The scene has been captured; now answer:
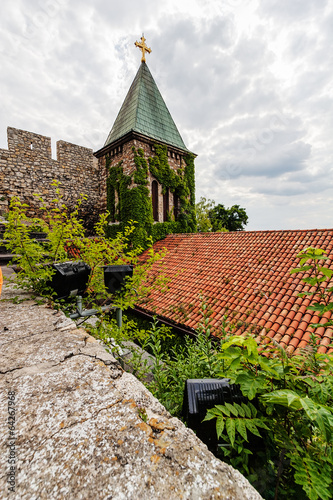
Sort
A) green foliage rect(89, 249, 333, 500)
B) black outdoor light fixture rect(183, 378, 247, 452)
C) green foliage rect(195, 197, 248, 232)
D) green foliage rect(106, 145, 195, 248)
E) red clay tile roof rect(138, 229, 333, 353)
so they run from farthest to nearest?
green foliage rect(195, 197, 248, 232), green foliage rect(106, 145, 195, 248), red clay tile roof rect(138, 229, 333, 353), black outdoor light fixture rect(183, 378, 247, 452), green foliage rect(89, 249, 333, 500)

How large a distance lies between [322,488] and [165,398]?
1.25 meters

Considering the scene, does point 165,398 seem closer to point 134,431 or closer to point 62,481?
point 134,431

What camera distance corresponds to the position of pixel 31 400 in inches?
38.4

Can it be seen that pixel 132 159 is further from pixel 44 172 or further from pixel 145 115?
pixel 44 172

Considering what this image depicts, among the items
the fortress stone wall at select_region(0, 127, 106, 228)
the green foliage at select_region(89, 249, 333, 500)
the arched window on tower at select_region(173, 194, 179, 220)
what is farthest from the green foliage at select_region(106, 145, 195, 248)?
the green foliage at select_region(89, 249, 333, 500)

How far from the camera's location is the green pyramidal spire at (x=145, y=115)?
10396 mm

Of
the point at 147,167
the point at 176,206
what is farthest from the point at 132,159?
the point at 176,206

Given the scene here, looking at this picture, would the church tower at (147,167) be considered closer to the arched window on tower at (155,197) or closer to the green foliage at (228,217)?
the arched window on tower at (155,197)

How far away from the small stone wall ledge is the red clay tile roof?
98.8 inches

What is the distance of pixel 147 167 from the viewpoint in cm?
1003

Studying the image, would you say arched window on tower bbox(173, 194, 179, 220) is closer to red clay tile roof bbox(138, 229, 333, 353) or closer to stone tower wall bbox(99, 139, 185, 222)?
stone tower wall bbox(99, 139, 185, 222)

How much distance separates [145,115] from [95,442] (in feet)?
41.2

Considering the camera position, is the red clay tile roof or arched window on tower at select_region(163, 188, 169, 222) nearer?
the red clay tile roof

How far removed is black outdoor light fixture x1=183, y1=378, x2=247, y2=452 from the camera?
1238 millimetres
